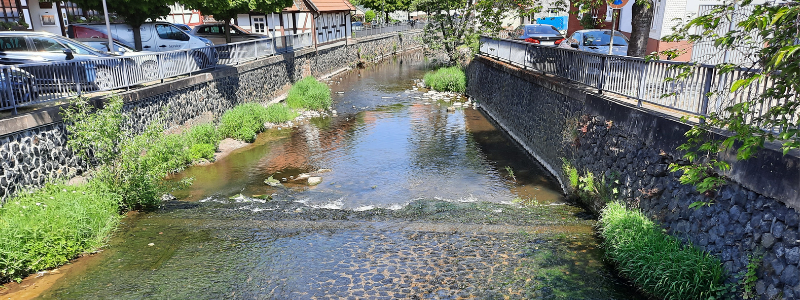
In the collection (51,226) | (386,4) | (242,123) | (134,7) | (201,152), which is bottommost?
(201,152)

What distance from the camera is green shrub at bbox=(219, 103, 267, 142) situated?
49.4ft

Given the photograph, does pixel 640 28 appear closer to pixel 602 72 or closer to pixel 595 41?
pixel 602 72

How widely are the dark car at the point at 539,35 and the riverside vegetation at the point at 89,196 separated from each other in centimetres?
1417

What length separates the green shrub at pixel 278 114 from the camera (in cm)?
1725

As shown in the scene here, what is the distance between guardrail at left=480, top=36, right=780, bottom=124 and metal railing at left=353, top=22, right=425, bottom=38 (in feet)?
82.4

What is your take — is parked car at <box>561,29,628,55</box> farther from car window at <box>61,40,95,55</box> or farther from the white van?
the white van

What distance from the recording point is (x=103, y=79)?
10.8m

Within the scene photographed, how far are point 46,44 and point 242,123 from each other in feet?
17.1

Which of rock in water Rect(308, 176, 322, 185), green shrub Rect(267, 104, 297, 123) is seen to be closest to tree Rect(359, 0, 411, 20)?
green shrub Rect(267, 104, 297, 123)

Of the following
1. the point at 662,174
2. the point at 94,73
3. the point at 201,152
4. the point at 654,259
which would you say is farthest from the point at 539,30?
the point at 654,259

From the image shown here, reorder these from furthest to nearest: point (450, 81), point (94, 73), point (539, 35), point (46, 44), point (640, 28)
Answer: point (450, 81), point (539, 35), point (46, 44), point (640, 28), point (94, 73)

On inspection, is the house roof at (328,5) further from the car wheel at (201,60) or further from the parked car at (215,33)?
the car wheel at (201,60)

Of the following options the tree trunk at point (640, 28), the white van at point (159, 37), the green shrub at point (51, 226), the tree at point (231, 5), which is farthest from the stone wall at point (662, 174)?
the white van at point (159, 37)

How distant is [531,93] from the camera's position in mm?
13781
